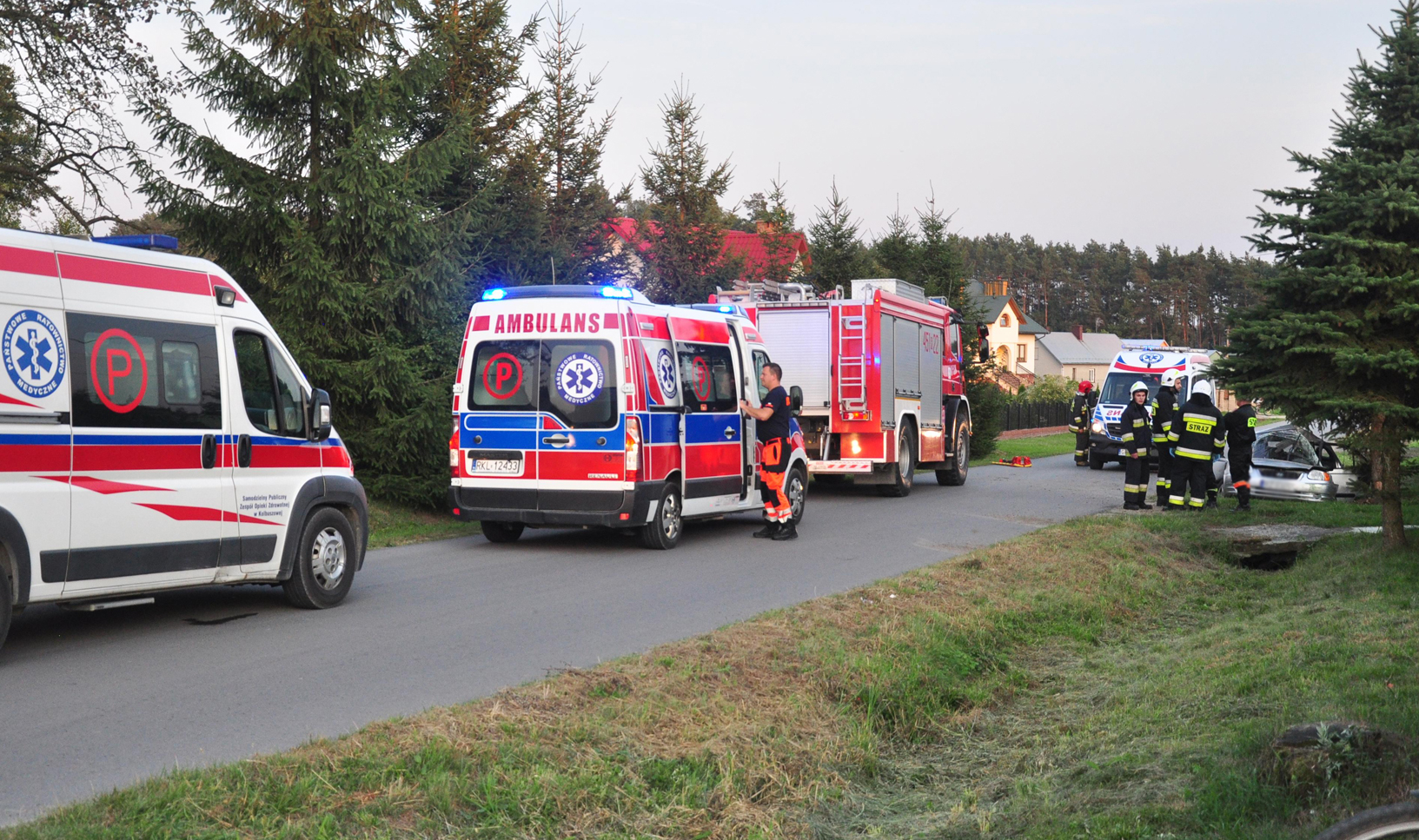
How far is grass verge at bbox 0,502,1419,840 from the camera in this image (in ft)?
14.4

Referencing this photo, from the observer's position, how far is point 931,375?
21.0 m

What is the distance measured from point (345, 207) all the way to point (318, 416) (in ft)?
19.3

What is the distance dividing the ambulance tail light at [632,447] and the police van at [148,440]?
128 inches

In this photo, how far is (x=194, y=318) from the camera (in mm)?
8047

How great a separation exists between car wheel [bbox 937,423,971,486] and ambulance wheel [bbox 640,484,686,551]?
10.3 metres

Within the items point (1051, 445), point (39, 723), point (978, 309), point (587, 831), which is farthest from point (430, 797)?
point (1051, 445)

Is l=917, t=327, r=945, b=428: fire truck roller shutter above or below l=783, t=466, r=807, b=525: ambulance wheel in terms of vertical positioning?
above

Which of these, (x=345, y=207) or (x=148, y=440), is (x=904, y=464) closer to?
(x=345, y=207)

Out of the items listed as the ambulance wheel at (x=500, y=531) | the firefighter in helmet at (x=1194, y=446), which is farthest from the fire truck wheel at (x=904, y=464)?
the ambulance wheel at (x=500, y=531)

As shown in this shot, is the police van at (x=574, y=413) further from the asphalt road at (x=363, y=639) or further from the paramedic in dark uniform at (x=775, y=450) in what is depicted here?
the paramedic in dark uniform at (x=775, y=450)

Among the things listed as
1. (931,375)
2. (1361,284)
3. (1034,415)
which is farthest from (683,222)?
(1034,415)

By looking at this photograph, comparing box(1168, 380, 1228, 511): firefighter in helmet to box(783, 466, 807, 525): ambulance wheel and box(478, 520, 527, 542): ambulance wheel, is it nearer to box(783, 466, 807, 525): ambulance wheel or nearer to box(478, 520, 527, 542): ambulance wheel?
box(783, 466, 807, 525): ambulance wheel

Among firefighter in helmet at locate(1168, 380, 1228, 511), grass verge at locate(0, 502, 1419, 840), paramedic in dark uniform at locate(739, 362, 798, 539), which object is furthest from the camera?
firefighter in helmet at locate(1168, 380, 1228, 511)

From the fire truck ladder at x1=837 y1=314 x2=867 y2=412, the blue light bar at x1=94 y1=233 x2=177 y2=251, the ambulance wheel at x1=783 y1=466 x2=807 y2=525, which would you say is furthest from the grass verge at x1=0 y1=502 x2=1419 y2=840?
the fire truck ladder at x1=837 y1=314 x2=867 y2=412
